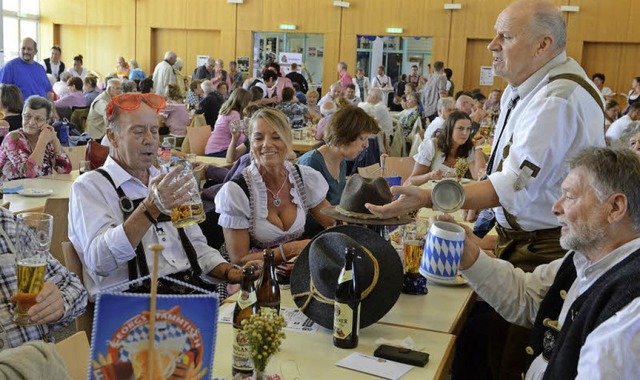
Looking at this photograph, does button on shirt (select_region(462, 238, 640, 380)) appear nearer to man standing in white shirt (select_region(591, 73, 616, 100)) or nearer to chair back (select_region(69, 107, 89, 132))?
chair back (select_region(69, 107, 89, 132))

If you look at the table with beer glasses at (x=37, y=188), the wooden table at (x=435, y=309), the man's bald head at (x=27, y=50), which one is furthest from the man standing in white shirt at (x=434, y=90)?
the wooden table at (x=435, y=309)

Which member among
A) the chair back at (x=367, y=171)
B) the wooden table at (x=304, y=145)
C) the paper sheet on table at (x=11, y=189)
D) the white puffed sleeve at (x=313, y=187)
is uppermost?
the white puffed sleeve at (x=313, y=187)

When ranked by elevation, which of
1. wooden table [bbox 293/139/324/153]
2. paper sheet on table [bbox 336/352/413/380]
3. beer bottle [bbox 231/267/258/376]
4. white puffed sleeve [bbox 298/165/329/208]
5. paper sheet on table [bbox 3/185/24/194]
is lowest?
wooden table [bbox 293/139/324/153]

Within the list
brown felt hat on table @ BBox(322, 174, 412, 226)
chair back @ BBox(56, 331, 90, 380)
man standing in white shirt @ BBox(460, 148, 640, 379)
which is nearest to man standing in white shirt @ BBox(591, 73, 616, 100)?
brown felt hat on table @ BBox(322, 174, 412, 226)

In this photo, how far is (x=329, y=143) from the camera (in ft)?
15.1

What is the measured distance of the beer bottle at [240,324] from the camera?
72.9 inches

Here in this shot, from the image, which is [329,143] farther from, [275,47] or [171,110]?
[275,47]

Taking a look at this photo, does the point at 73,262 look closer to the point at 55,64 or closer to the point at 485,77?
the point at 55,64

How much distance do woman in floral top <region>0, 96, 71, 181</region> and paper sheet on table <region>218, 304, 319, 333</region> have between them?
3307 millimetres

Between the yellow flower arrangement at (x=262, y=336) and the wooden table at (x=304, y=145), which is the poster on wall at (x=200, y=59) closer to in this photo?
the wooden table at (x=304, y=145)

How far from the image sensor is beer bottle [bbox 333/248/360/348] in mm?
2078

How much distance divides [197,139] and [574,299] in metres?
5.93

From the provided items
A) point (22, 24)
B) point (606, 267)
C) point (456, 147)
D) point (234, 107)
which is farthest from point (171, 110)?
point (22, 24)

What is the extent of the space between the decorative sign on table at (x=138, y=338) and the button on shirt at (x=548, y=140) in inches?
68.6
